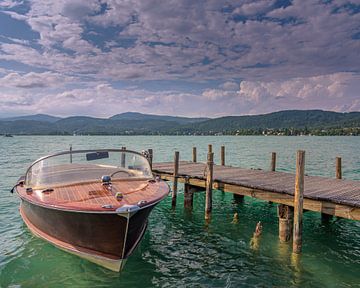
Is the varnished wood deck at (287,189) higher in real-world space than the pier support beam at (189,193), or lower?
higher

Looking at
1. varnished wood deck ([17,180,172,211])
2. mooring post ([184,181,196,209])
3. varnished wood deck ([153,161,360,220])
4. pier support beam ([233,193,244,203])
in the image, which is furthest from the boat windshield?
pier support beam ([233,193,244,203])

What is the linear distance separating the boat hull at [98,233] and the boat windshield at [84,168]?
3.64 ft

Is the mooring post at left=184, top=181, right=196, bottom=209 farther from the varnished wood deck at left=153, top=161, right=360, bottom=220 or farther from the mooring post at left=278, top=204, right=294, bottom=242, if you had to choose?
the mooring post at left=278, top=204, right=294, bottom=242

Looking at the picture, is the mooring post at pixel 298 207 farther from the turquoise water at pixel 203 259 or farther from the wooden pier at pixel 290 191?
the turquoise water at pixel 203 259

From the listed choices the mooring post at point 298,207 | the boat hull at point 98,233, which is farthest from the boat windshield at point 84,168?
the mooring post at point 298,207

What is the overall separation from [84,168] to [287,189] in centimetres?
700

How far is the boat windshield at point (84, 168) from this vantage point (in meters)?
10.0

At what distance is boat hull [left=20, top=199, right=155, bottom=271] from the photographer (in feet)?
26.4

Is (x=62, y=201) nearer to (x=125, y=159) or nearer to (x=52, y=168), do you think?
(x=52, y=168)

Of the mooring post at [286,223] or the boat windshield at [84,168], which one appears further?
the mooring post at [286,223]

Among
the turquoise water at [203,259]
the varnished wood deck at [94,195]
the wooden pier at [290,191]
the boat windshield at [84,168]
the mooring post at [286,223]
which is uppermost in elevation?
the boat windshield at [84,168]

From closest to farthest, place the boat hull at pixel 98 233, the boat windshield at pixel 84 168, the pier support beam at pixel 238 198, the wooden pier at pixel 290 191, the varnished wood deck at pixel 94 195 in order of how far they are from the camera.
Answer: the boat hull at pixel 98 233 < the varnished wood deck at pixel 94 195 < the wooden pier at pixel 290 191 < the boat windshield at pixel 84 168 < the pier support beam at pixel 238 198

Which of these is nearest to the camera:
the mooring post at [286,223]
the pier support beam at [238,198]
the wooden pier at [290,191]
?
the wooden pier at [290,191]

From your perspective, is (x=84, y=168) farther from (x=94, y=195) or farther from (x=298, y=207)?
(x=298, y=207)
